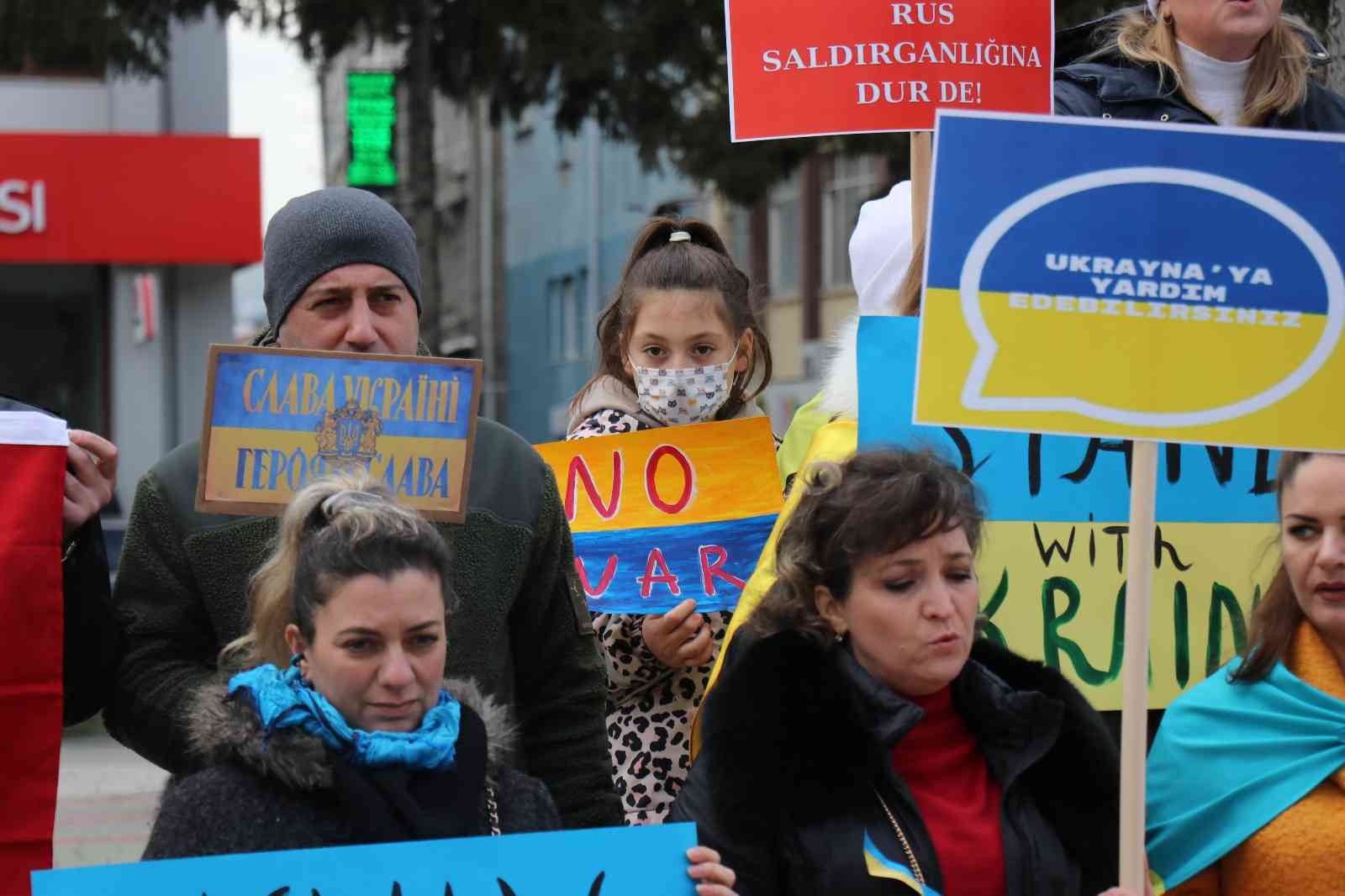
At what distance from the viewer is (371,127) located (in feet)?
63.3

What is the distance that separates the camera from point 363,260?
10.7ft

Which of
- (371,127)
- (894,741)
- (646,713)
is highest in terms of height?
(371,127)

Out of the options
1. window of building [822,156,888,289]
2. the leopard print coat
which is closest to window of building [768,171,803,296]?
window of building [822,156,888,289]

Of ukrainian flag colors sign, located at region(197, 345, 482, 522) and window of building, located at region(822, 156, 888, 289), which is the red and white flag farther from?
window of building, located at region(822, 156, 888, 289)

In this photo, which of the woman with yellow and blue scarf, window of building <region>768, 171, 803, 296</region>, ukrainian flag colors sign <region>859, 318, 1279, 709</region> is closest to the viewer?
the woman with yellow and blue scarf

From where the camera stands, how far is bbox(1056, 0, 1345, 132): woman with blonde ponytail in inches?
154

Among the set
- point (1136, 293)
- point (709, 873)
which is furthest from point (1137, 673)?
point (709, 873)

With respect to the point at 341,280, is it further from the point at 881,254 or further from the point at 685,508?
the point at 881,254

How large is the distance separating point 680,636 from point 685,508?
30 centimetres

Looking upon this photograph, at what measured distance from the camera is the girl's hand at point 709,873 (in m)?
2.71

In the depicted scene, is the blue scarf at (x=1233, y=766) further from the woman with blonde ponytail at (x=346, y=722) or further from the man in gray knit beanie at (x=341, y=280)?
the man in gray knit beanie at (x=341, y=280)

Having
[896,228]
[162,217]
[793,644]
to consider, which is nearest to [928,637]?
[793,644]

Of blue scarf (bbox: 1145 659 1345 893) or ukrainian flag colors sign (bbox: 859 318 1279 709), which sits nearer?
blue scarf (bbox: 1145 659 1345 893)

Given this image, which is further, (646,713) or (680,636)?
(646,713)
